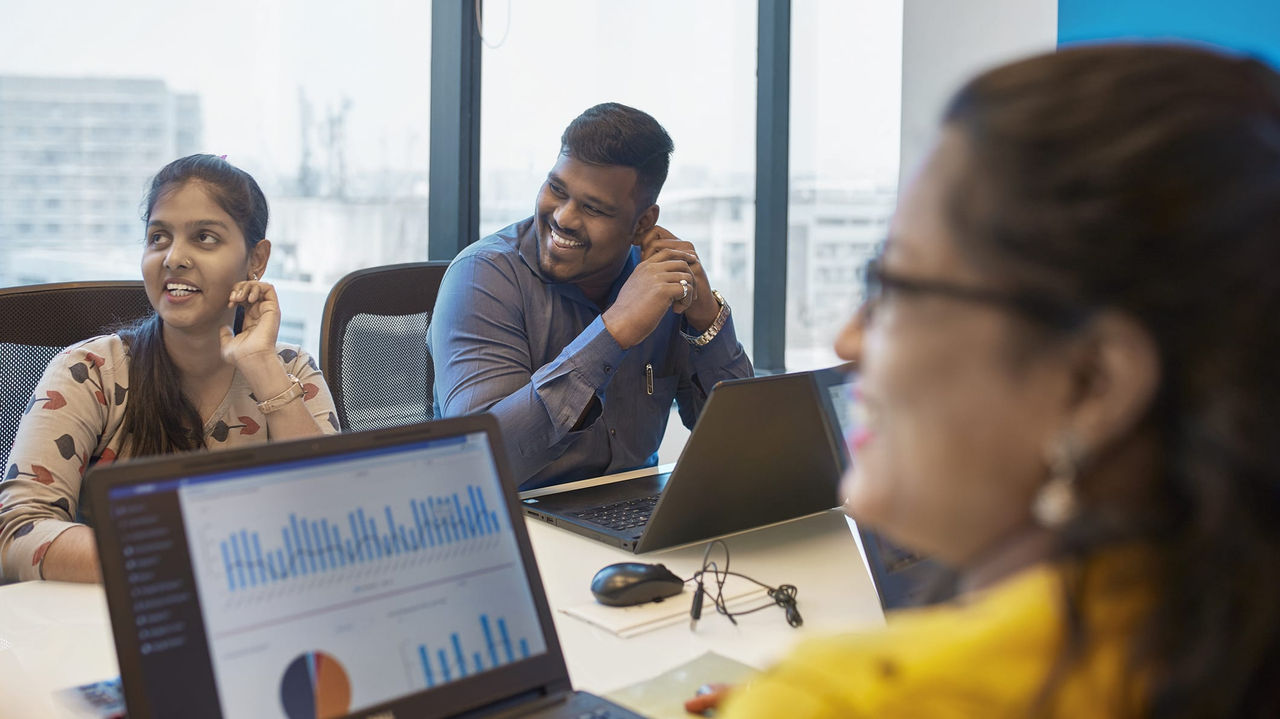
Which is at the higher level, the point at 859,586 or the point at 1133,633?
the point at 1133,633

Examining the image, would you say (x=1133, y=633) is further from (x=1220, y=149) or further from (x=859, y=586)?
(x=859, y=586)

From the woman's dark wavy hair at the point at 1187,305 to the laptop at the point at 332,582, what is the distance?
22.1 inches

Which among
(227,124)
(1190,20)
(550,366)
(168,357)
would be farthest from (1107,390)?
(1190,20)

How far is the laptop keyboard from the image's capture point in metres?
1.56

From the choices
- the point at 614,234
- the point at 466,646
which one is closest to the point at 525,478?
the point at 614,234

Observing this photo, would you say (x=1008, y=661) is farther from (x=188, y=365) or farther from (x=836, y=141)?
(x=836, y=141)

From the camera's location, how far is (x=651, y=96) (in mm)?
3627

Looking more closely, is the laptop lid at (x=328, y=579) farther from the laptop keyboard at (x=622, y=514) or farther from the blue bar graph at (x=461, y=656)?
the laptop keyboard at (x=622, y=514)

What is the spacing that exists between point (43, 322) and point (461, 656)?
124 centimetres

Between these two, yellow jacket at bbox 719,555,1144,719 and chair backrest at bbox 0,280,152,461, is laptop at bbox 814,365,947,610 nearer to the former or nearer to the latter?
yellow jacket at bbox 719,555,1144,719

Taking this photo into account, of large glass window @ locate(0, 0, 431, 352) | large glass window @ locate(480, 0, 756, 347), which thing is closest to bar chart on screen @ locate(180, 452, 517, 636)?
large glass window @ locate(0, 0, 431, 352)

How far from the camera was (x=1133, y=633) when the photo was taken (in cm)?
47

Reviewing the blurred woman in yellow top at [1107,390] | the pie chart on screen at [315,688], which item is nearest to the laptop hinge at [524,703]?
the pie chart on screen at [315,688]

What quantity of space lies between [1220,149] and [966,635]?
240 mm
